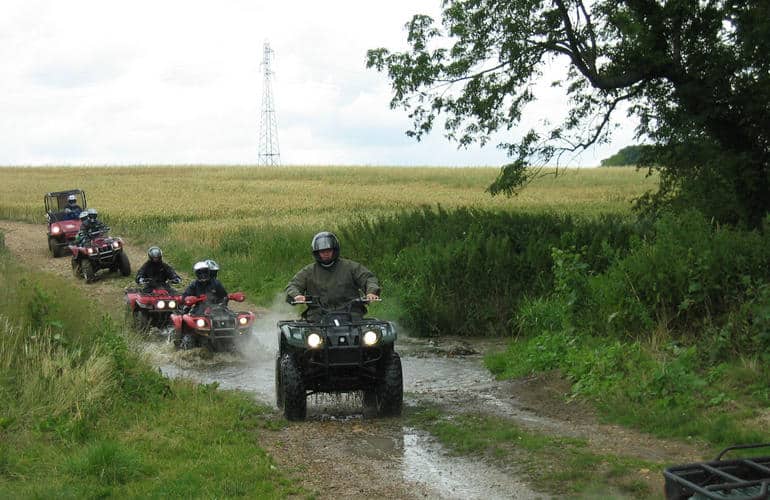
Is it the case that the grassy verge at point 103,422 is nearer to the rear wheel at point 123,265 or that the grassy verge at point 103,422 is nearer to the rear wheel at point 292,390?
the rear wheel at point 292,390

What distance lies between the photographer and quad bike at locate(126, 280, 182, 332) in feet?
60.0

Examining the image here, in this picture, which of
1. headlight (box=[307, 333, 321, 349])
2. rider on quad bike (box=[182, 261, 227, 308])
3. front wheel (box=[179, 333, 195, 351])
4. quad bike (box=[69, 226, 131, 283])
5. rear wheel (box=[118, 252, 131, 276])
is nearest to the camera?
headlight (box=[307, 333, 321, 349])

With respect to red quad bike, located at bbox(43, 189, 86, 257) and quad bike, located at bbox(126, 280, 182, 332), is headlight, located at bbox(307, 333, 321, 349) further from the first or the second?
red quad bike, located at bbox(43, 189, 86, 257)

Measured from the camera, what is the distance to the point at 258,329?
62.7ft

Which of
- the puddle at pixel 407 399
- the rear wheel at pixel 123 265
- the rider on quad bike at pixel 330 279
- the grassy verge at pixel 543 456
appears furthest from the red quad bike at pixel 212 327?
the rear wheel at pixel 123 265

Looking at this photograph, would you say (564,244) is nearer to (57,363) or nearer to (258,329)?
(258,329)

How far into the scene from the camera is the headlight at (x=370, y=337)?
1052 centimetres

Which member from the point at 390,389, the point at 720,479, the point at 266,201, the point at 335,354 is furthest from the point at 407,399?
the point at 266,201

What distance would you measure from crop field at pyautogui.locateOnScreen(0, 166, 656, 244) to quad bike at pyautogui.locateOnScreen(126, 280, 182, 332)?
1023 centimetres

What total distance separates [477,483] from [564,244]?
30.4ft

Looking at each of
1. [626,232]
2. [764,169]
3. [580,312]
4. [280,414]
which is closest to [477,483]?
[280,414]

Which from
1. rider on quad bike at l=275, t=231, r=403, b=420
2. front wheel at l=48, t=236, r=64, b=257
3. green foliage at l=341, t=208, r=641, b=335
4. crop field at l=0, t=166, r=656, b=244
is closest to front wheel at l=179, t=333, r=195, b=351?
green foliage at l=341, t=208, r=641, b=335

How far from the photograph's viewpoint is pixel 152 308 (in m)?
18.6

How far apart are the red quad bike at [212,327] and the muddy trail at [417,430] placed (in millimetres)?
222
